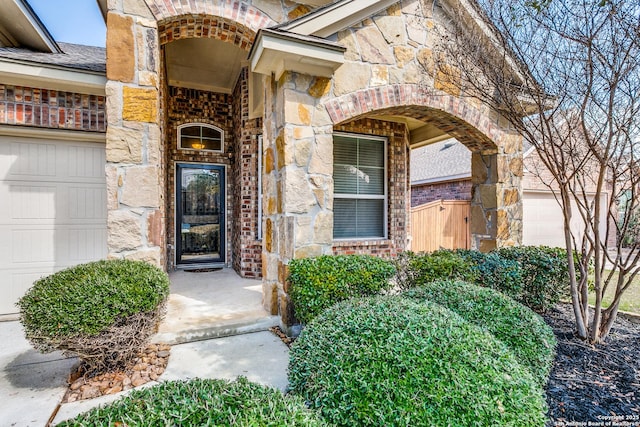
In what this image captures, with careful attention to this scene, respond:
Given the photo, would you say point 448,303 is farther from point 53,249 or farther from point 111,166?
point 53,249

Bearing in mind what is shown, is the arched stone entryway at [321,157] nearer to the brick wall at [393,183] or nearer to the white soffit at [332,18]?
the white soffit at [332,18]

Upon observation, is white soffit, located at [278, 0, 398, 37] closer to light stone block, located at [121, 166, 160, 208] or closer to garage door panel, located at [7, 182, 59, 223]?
light stone block, located at [121, 166, 160, 208]

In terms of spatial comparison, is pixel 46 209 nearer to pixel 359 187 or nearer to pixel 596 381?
pixel 359 187

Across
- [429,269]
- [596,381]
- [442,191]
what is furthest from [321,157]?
[442,191]

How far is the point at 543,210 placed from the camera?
10633 mm

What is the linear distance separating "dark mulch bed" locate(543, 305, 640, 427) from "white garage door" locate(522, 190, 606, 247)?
7.75 metres

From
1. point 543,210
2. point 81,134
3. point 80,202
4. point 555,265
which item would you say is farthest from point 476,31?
point 543,210

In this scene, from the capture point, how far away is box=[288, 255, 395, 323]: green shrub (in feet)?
10.5

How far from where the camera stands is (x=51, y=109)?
4.06 m

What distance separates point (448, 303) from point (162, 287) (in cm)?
252

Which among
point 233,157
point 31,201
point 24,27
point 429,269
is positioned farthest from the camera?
point 233,157

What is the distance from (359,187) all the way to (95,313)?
494 centimetres

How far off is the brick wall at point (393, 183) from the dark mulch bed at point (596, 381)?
3455 millimetres

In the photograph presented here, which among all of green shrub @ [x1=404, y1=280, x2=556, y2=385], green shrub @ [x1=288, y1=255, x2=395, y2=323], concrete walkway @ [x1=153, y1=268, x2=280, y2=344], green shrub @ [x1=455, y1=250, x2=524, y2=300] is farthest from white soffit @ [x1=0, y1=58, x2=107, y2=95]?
Answer: green shrub @ [x1=455, y1=250, x2=524, y2=300]
